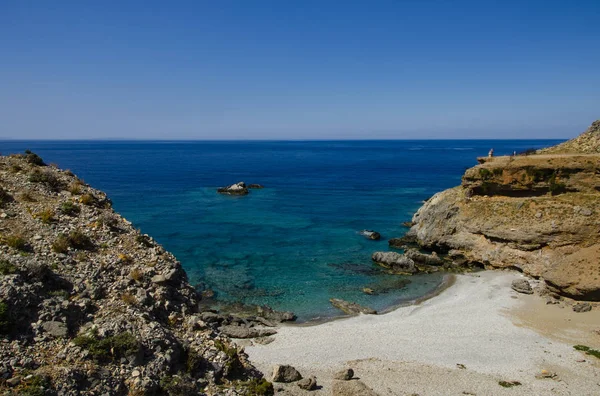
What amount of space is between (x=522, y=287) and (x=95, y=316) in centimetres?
3906

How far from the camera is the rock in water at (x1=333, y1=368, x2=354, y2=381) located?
78.5 ft

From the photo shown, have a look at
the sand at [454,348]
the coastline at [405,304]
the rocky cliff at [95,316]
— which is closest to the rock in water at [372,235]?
the coastline at [405,304]

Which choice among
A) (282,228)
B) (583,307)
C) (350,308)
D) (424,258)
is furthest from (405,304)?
(282,228)

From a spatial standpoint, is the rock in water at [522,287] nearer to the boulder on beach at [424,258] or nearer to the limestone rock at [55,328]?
the boulder on beach at [424,258]

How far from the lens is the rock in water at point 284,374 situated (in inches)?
900

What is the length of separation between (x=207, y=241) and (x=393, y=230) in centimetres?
3022

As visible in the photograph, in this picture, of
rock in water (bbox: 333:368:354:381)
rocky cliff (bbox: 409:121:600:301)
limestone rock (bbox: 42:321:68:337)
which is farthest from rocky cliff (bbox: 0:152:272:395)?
rocky cliff (bbox: 409:121:600:301)

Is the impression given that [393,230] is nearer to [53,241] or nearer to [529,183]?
[529,183]

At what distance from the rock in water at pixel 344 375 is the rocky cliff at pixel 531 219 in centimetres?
2511

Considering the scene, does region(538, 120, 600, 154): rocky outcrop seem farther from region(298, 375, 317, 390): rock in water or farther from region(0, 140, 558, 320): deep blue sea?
region(298, 375, 317, 390): rock in water

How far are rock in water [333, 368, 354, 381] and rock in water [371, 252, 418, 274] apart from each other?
23833 millimetres

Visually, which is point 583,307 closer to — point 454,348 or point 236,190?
point 454,348

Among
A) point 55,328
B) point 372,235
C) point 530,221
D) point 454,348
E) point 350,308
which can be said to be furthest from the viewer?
point 372,235

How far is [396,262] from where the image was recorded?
A: 46.9 m
